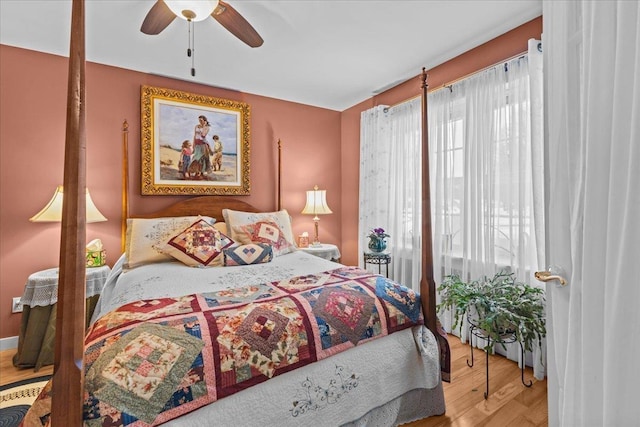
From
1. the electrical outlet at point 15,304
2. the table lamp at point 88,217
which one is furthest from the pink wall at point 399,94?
the electrical outlet at point 15,304

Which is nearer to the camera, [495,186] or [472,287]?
[472,287]

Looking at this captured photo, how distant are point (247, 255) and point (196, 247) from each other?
0.42 meters

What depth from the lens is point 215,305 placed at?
146cm

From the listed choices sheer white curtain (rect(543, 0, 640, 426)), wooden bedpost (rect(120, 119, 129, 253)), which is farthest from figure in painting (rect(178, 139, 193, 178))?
sheer white curtain (rect(543, 0, 640, 426))

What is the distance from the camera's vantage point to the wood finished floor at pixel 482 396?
1.71m

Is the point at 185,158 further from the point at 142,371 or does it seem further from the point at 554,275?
the point at 554,275

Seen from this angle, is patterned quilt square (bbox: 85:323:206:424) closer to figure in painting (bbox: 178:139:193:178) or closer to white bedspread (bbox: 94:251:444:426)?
white bedspread (bbox: 94:251:444:426)

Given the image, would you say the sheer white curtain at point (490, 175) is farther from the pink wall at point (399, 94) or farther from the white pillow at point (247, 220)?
the white pillow at point (247, 220)

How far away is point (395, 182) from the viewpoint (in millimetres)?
3365

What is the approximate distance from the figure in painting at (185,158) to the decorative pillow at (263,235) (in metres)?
0.86

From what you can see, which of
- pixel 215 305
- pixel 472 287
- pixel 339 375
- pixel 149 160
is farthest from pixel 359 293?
pixel 149 160

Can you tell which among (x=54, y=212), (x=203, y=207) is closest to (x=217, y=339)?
(x=54, y=212)

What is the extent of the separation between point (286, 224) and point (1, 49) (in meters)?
2.75

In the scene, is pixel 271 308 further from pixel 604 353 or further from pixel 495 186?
pixel 495 186
